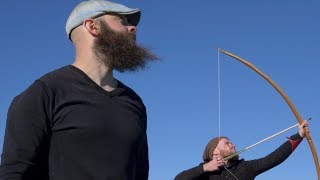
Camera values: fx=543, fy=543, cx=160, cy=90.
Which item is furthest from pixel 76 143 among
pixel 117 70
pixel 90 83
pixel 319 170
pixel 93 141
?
pixel 319 170

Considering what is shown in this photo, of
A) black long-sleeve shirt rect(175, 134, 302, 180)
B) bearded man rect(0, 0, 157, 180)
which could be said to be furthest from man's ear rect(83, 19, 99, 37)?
black long-sleeve shirt rect(175, 134, 302, 180)

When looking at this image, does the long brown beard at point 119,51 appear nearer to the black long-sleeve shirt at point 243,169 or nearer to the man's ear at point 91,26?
the man's ear at point 91,26

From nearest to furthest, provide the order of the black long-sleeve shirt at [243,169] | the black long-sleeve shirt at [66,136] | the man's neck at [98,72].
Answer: the black long-sleeve shirt at [66,136] → the man's neck at [98,72] → the black long-sleeve shirt at [243,169]

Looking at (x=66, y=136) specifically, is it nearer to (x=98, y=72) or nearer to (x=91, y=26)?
(x=98, y=72)

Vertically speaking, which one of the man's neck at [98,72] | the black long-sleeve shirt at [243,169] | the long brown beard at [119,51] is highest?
the long brown beard at [119,51]

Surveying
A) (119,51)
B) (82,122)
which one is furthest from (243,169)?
(82,122)

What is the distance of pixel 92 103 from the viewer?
1440 millimetres

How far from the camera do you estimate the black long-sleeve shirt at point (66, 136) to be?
136 centimetres

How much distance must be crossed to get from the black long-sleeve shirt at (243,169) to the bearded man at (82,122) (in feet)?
10.6

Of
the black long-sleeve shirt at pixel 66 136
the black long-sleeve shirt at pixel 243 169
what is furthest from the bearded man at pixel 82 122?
the black long-sleeve shirt at pixel 243 169

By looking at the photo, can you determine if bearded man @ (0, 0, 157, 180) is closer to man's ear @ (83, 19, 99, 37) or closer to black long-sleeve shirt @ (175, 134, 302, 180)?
man's ear @ (83, 19, 99, 37)

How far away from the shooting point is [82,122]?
1.40 metres

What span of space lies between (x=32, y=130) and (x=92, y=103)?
17cm

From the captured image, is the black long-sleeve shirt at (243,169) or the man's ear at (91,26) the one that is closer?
the man's ear at (91,26)
